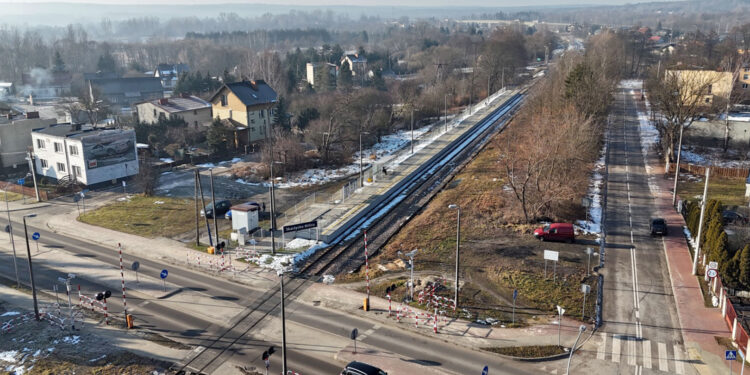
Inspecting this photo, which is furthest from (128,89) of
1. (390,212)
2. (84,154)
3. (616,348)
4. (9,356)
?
(616,348)

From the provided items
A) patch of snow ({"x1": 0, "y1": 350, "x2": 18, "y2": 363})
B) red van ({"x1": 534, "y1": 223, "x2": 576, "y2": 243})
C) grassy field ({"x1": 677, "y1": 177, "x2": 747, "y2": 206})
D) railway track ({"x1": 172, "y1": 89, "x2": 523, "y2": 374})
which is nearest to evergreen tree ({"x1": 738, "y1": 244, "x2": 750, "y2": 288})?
red van ({"x1": 534, "y1": 223, "x2": 576, "y2": 243})

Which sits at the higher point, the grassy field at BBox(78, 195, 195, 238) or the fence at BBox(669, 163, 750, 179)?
the fence at BBox(669, 163, 750, 179)

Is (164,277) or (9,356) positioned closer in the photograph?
(9,356)

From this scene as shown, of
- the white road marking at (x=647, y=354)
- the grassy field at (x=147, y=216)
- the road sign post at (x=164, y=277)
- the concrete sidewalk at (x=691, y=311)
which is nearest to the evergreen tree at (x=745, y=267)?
the concrete sidewalk at (x=691, y=311)

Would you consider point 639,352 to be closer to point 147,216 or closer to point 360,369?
point 360,369

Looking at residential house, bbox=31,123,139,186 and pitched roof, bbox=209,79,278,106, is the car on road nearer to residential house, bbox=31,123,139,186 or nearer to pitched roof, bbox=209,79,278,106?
residential house, bbox=31,123,139,186

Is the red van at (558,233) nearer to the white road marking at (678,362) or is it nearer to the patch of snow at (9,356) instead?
the white road marking at (678,362)

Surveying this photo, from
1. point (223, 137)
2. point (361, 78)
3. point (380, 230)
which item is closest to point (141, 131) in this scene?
point (223, 137)
